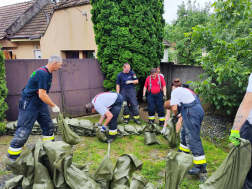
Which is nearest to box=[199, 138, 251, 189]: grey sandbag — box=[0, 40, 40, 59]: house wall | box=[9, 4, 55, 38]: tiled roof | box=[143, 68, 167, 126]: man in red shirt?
box=[143, 68, 167, 126]: man in red shirt

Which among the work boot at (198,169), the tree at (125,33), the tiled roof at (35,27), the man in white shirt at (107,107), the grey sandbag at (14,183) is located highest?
the tiled roof at (35,27)

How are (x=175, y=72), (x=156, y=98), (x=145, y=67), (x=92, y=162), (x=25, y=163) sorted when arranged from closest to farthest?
1. (x=25, y=163)
2. (x=92, y=162)
3. (x=156, y=98)
4. (x=145, y=67)
5. (x=175, y=72)

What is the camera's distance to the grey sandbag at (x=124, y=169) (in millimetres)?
2123

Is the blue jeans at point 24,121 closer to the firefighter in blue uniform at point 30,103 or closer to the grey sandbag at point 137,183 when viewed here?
the firefighter in blue uniform at point 30,103

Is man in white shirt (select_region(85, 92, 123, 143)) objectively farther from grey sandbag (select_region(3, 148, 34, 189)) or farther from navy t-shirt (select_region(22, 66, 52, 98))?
grey sandbag (select_region(3, 148, 34, 189))

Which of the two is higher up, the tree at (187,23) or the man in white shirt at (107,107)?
the tree at (187,23)

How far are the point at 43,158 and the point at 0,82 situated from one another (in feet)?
10.6

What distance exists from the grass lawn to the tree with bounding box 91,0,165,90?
2435 mm

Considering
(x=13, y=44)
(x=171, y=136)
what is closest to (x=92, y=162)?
(x=171, y=136)

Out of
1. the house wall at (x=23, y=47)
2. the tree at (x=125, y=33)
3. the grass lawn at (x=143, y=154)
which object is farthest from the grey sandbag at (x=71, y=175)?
the house wall at (x=23, y=47)

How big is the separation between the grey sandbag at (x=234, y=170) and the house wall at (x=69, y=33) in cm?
640

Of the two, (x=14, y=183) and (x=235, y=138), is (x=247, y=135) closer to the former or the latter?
(x=235, y=138)

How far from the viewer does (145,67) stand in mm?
6105

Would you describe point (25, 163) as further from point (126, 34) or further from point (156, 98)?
point (126, 34)
